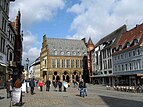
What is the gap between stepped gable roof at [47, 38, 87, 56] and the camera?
98938 mm

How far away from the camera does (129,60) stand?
5019 cm

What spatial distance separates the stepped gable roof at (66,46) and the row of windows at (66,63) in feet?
11.6

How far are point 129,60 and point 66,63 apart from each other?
49692 mm

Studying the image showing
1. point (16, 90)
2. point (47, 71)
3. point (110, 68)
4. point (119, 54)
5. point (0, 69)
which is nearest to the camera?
point (16, 90)

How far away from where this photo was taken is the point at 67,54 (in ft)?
328

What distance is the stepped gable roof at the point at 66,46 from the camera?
9894 cm

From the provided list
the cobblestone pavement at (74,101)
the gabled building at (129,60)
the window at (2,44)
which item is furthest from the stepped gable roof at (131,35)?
the cobblestone pavement at (74,101)

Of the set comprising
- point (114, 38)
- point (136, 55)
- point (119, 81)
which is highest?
point (114, 38)

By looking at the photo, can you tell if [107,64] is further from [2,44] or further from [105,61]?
[2,44]

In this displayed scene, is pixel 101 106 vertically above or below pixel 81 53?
below

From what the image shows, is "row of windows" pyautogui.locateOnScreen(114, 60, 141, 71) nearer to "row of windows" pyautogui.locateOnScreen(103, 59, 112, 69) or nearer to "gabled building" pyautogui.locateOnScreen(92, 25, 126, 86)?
"row of windows" pyautogui.locateOnScreen(103, 59, 112, 69)

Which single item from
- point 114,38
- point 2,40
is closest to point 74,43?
point 114,38

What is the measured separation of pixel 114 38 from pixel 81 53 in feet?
123

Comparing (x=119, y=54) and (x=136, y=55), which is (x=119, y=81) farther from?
(x=136, y=55)
